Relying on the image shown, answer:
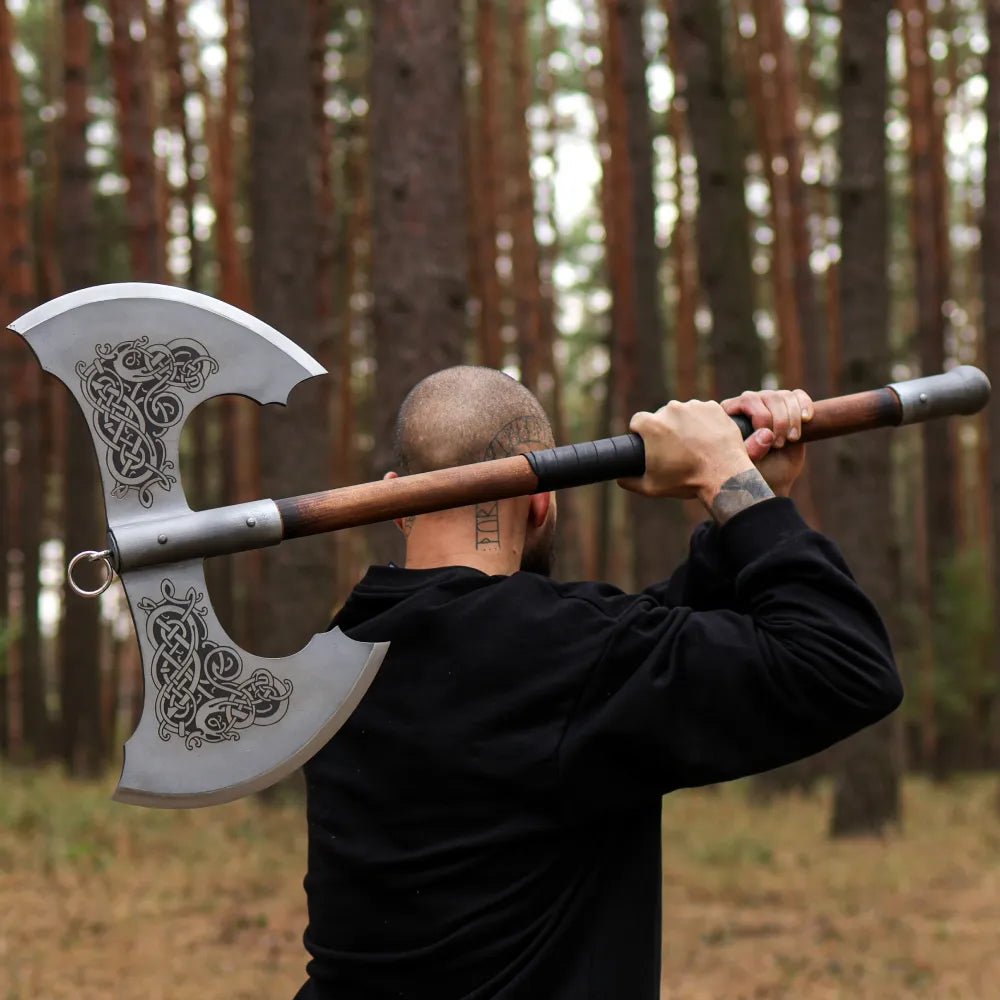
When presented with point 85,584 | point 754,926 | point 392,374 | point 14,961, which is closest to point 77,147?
point 85,584

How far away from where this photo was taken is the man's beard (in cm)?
235

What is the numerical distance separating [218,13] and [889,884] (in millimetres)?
14673

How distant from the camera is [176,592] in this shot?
7.12 ft

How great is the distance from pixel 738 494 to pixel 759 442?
0.65ft

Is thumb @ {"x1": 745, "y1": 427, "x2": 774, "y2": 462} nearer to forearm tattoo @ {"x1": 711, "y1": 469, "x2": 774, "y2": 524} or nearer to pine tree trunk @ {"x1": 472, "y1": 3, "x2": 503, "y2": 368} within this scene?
forearm tattoo @ {"x1": 711, "y1": 469, "x2": 774, "y2": 524}

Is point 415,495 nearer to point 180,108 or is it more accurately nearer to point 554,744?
point 554,744

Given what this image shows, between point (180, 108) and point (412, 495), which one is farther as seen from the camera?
point (180, 108)

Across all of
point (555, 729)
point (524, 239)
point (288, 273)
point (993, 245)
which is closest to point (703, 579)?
point (555, 729)

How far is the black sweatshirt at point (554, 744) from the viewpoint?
1939 millimetres

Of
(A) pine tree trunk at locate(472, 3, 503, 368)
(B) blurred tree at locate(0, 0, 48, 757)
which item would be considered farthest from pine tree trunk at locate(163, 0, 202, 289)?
(A) pine tree trunk at locate(472, 3, 503, 368)

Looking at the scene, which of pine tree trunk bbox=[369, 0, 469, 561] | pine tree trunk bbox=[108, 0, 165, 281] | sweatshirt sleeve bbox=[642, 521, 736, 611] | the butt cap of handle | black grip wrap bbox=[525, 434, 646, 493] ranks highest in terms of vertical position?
pine tree trunk bbox=[108, 0, 165, 281]

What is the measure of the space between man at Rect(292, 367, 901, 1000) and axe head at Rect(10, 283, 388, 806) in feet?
0.36

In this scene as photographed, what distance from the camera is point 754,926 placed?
7.09 metres

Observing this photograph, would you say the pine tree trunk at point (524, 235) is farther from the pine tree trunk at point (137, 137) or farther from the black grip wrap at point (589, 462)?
the black grip wrap at point (589, 462)
